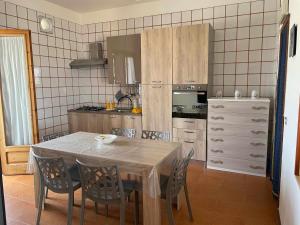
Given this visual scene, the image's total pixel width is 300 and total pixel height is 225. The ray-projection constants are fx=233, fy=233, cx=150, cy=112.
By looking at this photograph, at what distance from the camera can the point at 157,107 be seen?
3887 mm

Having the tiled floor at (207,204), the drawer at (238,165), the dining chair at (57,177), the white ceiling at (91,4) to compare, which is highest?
the white ceiling at (91,4)

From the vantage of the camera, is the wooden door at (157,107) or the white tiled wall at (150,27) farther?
the wooden door at (157,107)

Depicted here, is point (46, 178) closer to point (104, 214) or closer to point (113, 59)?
point (104, 214)

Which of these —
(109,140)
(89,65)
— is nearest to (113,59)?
(89,65)

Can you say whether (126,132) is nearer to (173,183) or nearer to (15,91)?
(173,183)

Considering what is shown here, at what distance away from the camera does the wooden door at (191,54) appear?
345 cm

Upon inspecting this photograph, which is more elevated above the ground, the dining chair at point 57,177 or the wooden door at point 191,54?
the wooden door at point 191,54

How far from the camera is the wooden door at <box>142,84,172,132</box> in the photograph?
3801 mm

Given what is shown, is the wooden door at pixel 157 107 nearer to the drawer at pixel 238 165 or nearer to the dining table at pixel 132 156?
the drawer at pixel 238 165

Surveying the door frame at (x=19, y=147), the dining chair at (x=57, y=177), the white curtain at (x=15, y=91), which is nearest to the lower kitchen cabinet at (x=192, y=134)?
the dining chair at (x=57, y=177)

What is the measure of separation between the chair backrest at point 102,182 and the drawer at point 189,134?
1.98 metres

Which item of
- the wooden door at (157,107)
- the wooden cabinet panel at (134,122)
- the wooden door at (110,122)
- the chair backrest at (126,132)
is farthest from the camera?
the wooden door at (110,122)

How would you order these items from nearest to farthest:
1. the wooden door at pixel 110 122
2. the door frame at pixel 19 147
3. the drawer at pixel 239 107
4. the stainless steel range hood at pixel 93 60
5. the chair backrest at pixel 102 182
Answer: the chair backrest at pixel 102 182, the drawer at pixel 239 107, the door frame at pixel 19 147, the wooden door at pixel 110 122, the stainless steel range hood at pixel 93 60

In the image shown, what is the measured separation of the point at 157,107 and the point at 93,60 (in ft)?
5.24
